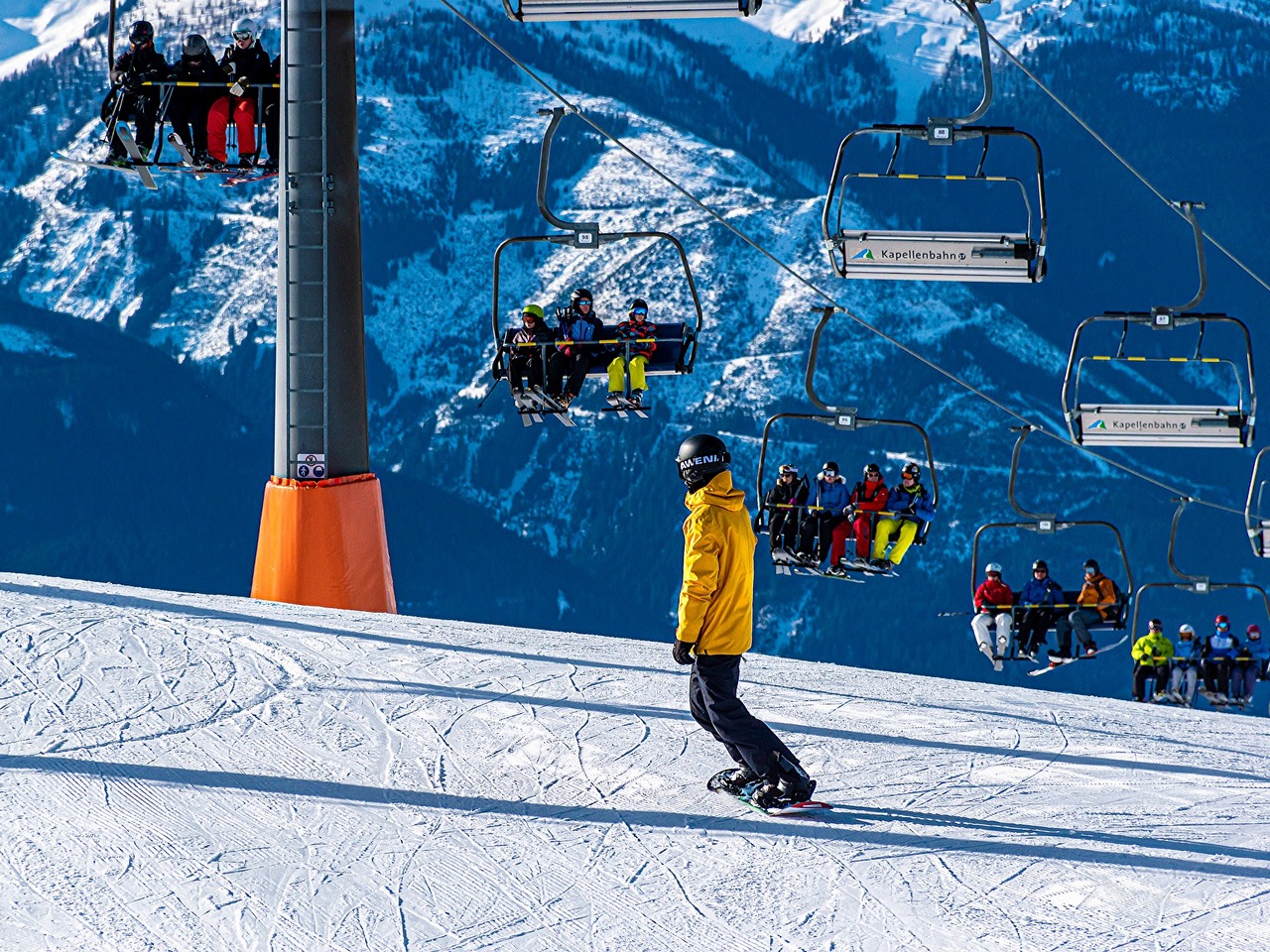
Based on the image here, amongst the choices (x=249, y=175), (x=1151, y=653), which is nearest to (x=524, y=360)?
(x=249, y=175)

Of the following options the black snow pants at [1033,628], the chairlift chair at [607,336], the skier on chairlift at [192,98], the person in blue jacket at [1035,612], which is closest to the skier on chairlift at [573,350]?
the chairlift chair at [607,336]

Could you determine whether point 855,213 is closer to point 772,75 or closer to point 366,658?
point 772,75

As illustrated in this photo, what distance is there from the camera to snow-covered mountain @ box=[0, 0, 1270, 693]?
348 ft

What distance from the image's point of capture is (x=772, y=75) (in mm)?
161375

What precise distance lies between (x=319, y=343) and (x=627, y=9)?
391cm

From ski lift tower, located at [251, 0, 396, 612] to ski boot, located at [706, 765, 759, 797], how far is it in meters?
4.48

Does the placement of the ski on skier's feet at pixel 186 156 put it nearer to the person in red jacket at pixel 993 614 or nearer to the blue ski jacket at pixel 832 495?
the blue ski jacket at pixel 832 495

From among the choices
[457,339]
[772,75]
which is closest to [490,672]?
[457,339]

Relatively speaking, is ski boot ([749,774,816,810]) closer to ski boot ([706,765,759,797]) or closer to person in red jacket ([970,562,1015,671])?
ski boot ([706,765,759,797])

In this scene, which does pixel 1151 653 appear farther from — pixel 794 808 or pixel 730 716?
pixel 730 716

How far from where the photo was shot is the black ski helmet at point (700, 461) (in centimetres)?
460

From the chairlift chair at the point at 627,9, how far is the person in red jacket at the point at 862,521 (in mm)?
6594

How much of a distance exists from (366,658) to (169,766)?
1800 millimetres

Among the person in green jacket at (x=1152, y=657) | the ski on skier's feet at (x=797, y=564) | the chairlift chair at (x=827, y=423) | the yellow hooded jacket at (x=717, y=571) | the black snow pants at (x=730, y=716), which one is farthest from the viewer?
the person in green jacket at (x=1152, y=657)
